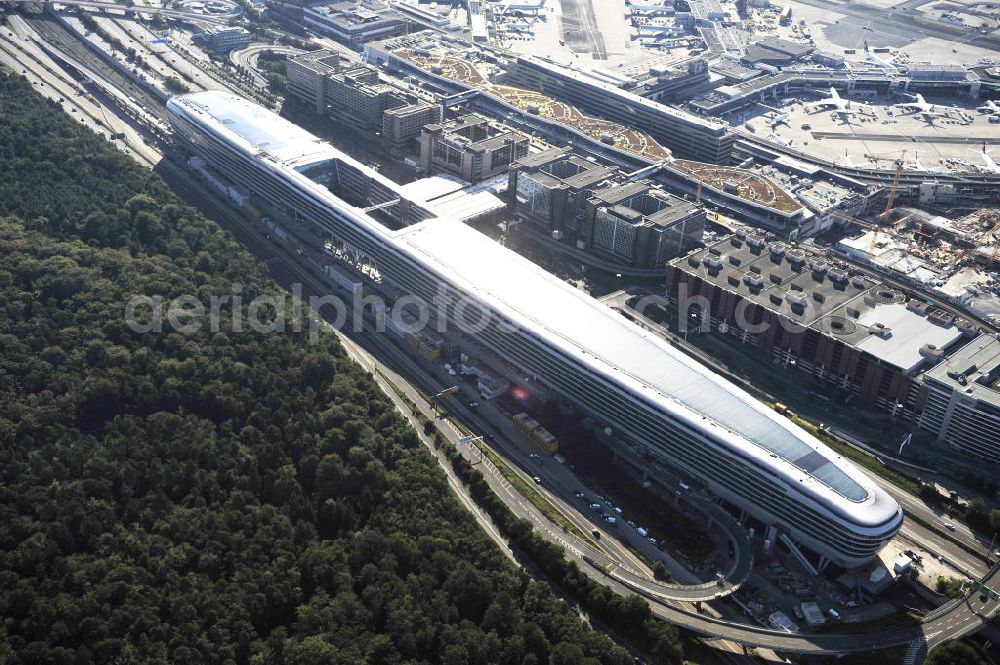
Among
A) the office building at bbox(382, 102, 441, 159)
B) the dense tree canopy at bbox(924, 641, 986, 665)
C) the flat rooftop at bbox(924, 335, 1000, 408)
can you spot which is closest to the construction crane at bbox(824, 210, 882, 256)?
the flat rooftop at bbox(924, 335, 1000, 408)

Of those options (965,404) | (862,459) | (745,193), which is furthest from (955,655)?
(745,193)

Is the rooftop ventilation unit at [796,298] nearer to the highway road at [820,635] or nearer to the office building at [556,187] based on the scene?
the office building at [556,187]

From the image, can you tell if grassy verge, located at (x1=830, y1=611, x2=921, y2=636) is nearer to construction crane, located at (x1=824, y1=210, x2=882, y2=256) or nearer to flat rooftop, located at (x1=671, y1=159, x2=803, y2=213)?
construction crane, located at (x1=824, y1=210, x2=882, y2=256)

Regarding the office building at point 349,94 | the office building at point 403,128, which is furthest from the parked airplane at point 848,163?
the office building at point 349,94

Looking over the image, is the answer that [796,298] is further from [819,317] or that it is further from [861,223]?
[861,223]

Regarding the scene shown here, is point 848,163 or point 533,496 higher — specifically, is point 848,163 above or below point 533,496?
above

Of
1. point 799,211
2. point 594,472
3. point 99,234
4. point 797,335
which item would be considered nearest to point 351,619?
point 594,472
